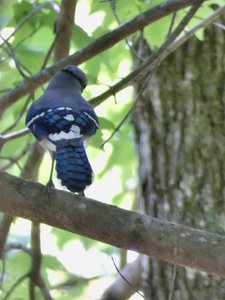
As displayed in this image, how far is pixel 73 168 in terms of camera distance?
8.58ft

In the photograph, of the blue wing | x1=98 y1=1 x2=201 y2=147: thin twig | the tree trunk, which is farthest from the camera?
the tree trunk

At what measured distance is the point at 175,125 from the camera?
3803 mm

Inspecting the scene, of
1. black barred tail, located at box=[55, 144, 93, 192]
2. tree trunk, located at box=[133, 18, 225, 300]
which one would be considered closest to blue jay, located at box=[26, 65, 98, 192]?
black barred tail, located at box=[55, 144, 93, 192]

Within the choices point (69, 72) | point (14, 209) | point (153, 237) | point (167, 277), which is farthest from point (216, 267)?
point (69, 72)

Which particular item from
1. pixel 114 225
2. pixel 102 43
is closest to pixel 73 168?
pixel 114 225

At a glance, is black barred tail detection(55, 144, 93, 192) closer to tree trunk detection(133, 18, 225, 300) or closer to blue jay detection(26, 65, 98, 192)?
blue jay detection(26, 65, 98, 192)

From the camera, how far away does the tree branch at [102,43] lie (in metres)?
3.30

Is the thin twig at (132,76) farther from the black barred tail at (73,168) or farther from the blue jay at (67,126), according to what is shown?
the black barred tail at (73,168)

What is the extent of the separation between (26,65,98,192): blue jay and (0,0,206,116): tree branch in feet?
0.17

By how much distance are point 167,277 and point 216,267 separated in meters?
1.19

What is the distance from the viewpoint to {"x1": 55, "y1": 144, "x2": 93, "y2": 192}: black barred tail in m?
2.56

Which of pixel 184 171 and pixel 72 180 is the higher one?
pixel 72 180

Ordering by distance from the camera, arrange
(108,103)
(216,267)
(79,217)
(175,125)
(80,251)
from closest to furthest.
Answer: (216,267) < (79,217) < (175,125) < (108,103) < (80,251)

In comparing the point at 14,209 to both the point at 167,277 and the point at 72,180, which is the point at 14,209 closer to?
the point at 72,180
